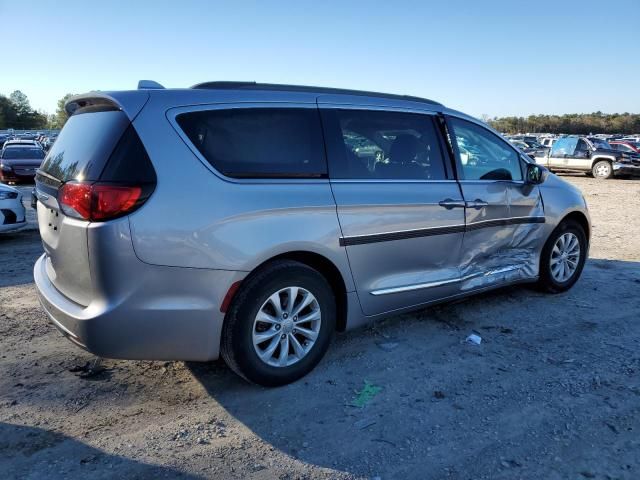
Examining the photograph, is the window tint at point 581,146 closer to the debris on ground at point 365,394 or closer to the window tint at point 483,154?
the window tint at point 483,154

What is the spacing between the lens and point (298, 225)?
324 centimetres

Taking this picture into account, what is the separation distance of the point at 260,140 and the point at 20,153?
1923 cm

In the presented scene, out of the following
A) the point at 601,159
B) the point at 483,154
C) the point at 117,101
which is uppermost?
the point at 117,101

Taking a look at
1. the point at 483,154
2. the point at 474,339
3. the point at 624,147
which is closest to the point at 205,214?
the point at 474,339

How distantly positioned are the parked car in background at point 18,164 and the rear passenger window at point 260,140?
686 inches

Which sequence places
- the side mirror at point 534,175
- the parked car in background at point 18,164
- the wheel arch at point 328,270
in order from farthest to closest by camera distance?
1. the parked car in background at point 18,164
2. the side mirror at point 534,175
3. the wheel arch at point 328,270

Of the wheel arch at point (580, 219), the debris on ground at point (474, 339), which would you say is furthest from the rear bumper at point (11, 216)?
the wheel arch at point (580, 219)

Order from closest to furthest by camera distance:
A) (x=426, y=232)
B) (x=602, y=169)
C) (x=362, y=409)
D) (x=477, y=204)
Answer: (x=362, y=409) < (x=426, y=232) < (x=477, y=204) < (x=602, y=169)

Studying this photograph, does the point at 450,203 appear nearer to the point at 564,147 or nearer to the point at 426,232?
the point at 426,232

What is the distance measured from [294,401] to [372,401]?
48cm

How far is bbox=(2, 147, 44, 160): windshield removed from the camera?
18756 mm

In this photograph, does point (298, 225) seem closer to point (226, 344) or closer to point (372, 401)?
point (226, 344)

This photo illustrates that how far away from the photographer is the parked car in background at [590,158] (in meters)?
21.8

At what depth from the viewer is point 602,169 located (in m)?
22.3
